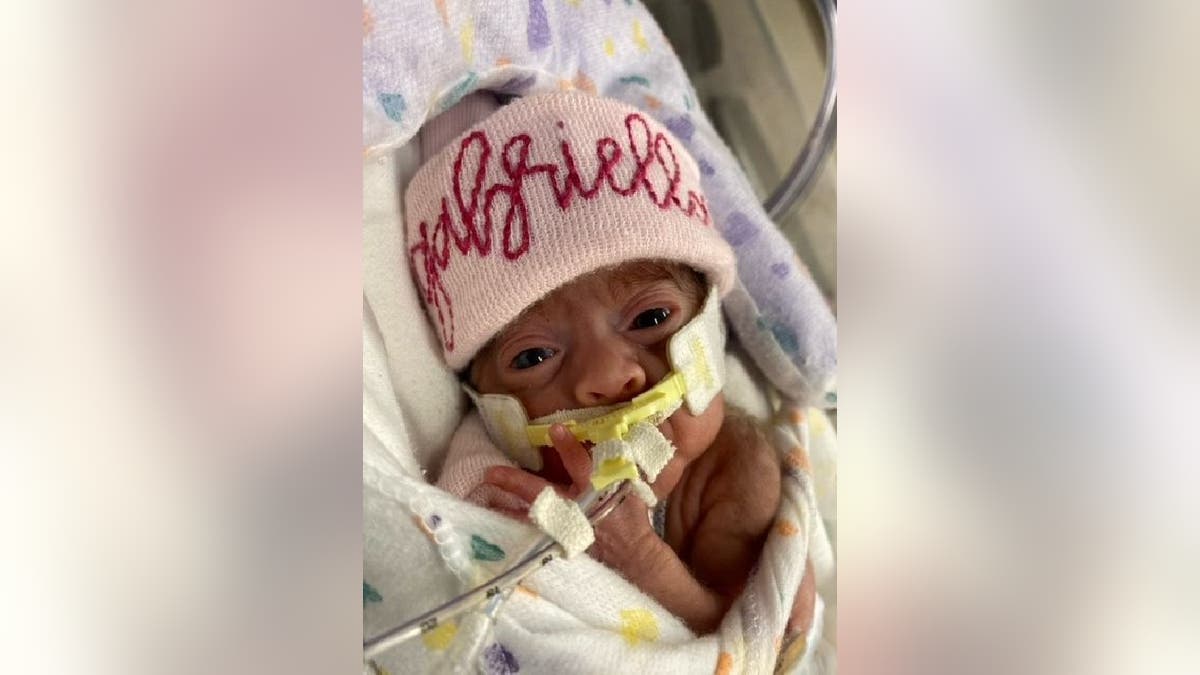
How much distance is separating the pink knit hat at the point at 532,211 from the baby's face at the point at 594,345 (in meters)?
0.04

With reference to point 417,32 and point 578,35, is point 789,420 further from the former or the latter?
point 417,32

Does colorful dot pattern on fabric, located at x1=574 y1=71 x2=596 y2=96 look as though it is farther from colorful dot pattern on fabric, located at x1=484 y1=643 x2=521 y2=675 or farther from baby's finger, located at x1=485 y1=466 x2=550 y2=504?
colorful dot pattern on fabric, located at x1=484 y1=643 x2=521 y2=675

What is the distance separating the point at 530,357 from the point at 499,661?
0.34 meters

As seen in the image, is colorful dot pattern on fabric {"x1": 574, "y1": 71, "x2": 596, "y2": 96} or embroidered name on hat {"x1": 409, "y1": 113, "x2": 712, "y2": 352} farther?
colorful dot pattern on fabric {"x1": 574, "y1": 71, "x2": 596, "y2": 96}

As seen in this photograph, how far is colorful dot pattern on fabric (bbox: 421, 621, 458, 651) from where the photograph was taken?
0.70 metres

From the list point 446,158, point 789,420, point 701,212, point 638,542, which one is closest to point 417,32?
point 446,158

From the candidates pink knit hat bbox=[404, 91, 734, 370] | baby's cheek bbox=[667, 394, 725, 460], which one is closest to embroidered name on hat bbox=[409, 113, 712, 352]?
pink knit hat bbox=[404, 91, 734, 370]

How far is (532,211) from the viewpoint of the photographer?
0.89 metres

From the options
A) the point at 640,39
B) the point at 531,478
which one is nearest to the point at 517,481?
the point at 531,478

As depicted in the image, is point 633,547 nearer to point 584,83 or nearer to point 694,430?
point 694,430

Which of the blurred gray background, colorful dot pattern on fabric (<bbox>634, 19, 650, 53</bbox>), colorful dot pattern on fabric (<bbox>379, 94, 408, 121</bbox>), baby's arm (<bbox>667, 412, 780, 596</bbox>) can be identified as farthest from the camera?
the blurred gray background
